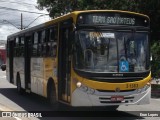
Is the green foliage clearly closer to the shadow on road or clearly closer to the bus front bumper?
the shadow on road

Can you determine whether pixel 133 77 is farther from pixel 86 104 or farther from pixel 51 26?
pixel 51 26

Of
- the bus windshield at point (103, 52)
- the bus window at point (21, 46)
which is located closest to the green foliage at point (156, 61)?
the bus window at point (21, 46)

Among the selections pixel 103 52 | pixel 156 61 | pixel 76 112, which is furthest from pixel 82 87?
pixel 156 61

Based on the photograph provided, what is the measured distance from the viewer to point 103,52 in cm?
1184

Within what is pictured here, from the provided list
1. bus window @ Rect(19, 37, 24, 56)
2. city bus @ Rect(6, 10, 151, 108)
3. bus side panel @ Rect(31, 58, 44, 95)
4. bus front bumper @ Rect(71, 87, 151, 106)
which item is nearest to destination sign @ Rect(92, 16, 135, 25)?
city bus @ Rect(6, 10, 151, 108)

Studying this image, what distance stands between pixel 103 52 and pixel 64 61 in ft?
5.25

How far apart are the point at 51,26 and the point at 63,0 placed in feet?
92.2

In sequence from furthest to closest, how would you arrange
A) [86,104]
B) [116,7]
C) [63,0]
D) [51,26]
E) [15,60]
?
[63,0]
[116,7]
[15,60]
[51,26]
[86,104]

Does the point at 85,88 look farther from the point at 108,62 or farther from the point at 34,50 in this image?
the point at 34,50

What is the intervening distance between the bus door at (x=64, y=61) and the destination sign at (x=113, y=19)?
23.5 inches

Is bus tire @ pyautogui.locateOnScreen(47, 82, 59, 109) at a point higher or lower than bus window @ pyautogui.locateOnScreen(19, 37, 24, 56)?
lower

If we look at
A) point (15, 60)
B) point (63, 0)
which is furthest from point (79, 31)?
point (63, 0)

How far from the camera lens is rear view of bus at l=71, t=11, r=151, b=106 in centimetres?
1161

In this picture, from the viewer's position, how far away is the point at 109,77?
1168cm
